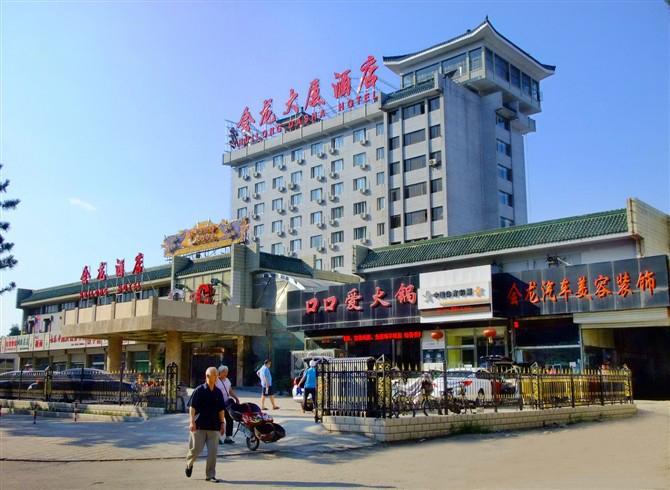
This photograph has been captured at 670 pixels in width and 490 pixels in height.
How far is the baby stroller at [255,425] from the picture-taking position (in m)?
13.1

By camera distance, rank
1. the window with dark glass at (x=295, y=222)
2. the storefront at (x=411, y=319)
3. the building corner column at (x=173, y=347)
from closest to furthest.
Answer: the storefront at (x=411, y=319) → the building corner column at (x=173, y=347) → the window with dark glass at (x=295, y=222)

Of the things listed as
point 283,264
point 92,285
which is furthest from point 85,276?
point 283,264

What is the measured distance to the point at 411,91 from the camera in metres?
60.9

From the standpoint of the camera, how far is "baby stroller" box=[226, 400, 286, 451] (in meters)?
13.1

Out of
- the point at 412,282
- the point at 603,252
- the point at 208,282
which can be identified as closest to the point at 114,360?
the point at 208,282

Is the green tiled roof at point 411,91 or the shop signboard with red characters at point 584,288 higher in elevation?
the green tiled roof at point 411,91

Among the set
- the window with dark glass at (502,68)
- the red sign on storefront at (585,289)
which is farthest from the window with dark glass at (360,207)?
the red sign on storefront at (585,289)

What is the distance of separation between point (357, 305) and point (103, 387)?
17213mm

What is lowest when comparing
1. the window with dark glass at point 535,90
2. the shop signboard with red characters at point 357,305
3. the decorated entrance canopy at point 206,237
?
the shop signboard with red characters at point 357,305

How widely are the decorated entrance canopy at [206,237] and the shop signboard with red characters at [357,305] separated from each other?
8.36 metres

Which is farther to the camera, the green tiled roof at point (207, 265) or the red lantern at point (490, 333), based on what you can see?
the green tiled roof at point (207, 265)

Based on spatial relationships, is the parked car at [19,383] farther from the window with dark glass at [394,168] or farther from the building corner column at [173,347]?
the window with dark glass at [394,168]

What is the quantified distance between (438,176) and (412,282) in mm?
25722

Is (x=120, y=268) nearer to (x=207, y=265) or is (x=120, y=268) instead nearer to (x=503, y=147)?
(x=207, y=265)
